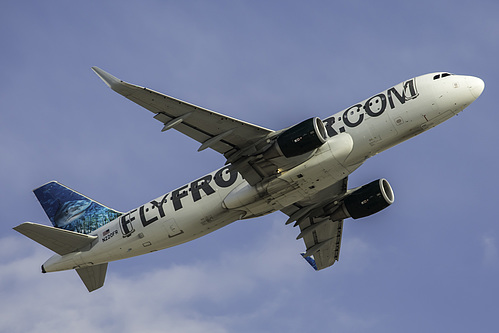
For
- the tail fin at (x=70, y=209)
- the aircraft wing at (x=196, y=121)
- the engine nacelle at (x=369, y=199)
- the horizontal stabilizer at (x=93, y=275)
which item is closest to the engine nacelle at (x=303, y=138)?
the aircraft wing at (x=196, y=121)

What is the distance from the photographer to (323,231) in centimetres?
5072

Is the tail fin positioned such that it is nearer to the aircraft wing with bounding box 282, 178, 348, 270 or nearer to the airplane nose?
the aircraft wing with bounding box 282, 178, 348, 270

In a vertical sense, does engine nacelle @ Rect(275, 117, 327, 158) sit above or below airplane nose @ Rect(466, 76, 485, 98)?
above

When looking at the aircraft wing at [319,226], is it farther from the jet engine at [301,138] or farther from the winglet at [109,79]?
the winglet at [109,79]

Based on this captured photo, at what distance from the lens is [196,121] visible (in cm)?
3912

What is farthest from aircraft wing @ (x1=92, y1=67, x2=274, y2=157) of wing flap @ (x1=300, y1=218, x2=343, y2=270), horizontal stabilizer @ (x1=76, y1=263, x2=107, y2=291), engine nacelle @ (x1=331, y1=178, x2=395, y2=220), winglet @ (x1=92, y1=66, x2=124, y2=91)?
horizontal stabilizer @ (x1=76, y1=263, x2=107, y2=291)

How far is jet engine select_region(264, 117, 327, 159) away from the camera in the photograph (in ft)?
127

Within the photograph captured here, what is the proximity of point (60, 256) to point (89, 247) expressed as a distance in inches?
87.5

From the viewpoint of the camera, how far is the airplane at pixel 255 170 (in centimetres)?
3925

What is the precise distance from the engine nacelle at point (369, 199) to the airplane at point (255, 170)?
0.07 meters

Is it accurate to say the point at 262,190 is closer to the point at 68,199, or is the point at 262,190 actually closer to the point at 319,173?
the point at 319,173

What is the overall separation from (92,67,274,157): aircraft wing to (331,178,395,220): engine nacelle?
10154 millimetres

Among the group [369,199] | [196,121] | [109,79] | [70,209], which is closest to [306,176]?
[196,121]

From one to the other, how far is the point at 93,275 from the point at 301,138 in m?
19.0
